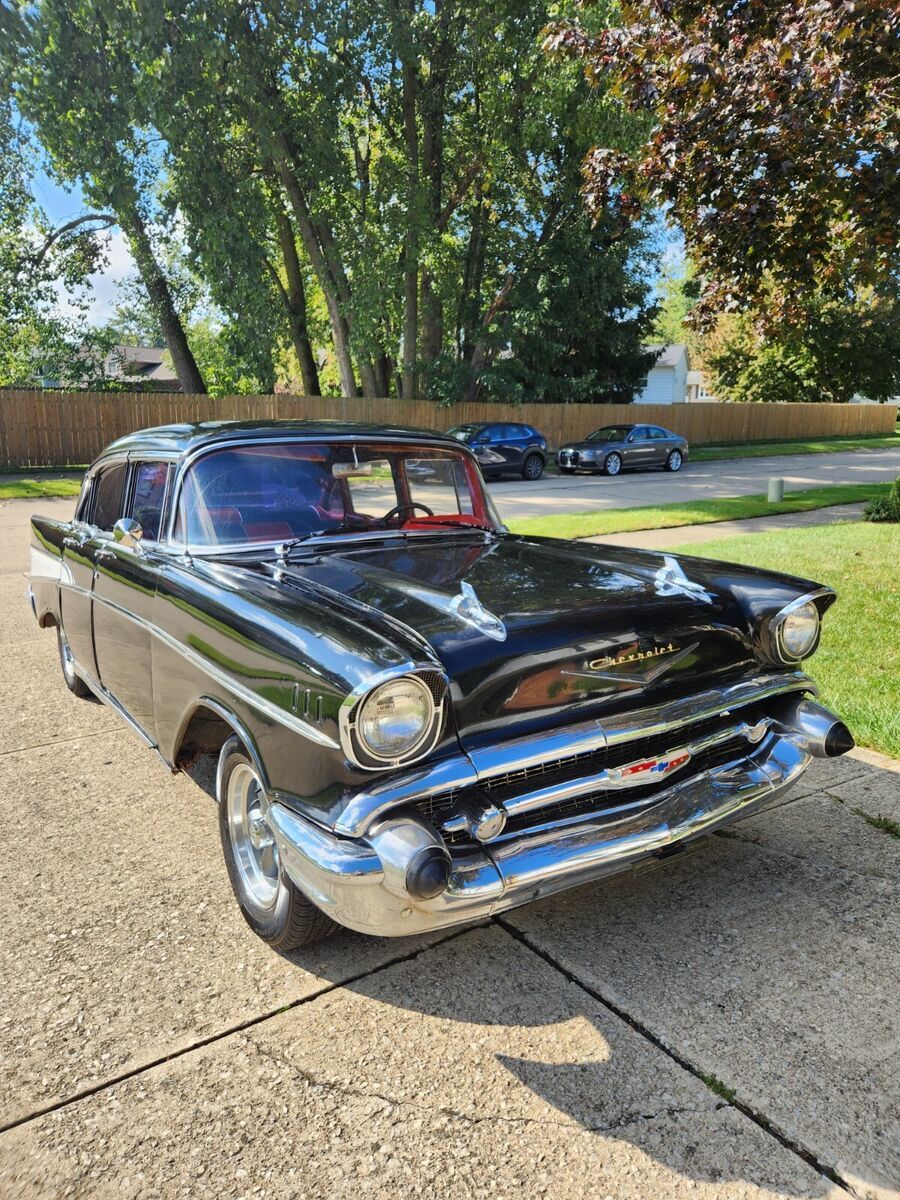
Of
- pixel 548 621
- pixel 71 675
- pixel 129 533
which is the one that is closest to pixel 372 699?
pixel 548 621

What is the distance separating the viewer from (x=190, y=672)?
3.14 metres

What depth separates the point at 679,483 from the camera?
2061 centimetres

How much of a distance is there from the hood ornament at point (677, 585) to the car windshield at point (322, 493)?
1.19 metres

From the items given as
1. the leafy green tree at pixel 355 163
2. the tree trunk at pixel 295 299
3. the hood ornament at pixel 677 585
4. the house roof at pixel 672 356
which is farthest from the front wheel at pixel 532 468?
the house roof at pixel 672 356

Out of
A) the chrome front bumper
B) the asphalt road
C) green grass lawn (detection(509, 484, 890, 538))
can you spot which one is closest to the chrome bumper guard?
the chrome front bumper

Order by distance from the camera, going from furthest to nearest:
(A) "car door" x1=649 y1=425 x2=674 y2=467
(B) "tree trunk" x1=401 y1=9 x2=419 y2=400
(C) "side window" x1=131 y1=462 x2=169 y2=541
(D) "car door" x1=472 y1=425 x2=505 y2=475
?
(A) "car door" x1=649 y1=425 x2=674 y2=467 < (D) "car door" x1=472 y1=425 x2=505 y2=475 < (B) "tree trunk" x1=401 y1=9 x2=419 y2=400 < (C) "side window" x1=131 y1=462 x2=169 y2=541

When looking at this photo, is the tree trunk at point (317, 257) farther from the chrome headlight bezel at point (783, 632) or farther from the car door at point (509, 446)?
the chrome headlight bezel at point (783, 632)

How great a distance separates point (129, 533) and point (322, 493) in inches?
32.9

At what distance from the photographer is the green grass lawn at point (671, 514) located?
12042mm

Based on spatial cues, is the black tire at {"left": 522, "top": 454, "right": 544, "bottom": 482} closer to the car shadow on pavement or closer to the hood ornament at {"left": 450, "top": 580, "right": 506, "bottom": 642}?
→ the car shadow on pavement

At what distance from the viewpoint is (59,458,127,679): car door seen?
14.4 feet

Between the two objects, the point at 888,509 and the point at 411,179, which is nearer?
the point at 888,509

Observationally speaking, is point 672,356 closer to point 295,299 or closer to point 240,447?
point 295,299

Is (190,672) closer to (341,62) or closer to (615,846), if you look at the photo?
(615,846)
